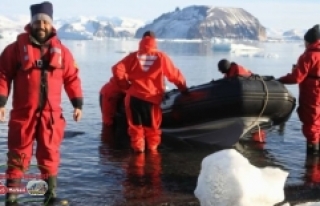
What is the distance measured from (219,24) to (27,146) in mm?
175760

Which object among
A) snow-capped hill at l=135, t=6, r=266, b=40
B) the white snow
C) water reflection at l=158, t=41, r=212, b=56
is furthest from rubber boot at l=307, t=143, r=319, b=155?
snow-capped hill at l=135, t=6, r=266, b=40

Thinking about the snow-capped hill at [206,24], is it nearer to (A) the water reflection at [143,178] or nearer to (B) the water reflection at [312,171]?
(B) the water reflection at [312,171]

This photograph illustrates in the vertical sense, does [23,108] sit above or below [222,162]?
above

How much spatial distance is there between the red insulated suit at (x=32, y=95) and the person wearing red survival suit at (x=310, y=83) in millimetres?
3093

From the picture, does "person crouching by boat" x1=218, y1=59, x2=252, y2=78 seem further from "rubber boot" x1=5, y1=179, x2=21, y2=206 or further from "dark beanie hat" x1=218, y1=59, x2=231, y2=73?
"rubber boot" x1=5, y1=179, x2=21, y2=206

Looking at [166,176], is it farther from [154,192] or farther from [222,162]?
[222,162]

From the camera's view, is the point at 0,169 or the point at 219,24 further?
the point at 219,24

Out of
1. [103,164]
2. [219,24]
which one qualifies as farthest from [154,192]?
[219,24]

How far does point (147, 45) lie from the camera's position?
19.6 ft

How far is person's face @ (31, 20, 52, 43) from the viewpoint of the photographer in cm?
388

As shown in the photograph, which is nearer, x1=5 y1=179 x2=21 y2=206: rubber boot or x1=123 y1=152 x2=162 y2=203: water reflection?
x1=5 y1=179 x2=21 y2=206: rubber boot

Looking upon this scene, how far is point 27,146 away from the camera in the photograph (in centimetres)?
392

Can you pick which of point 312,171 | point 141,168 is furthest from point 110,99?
point 312,171

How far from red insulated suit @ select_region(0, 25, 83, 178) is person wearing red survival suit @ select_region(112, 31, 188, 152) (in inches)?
80.7
